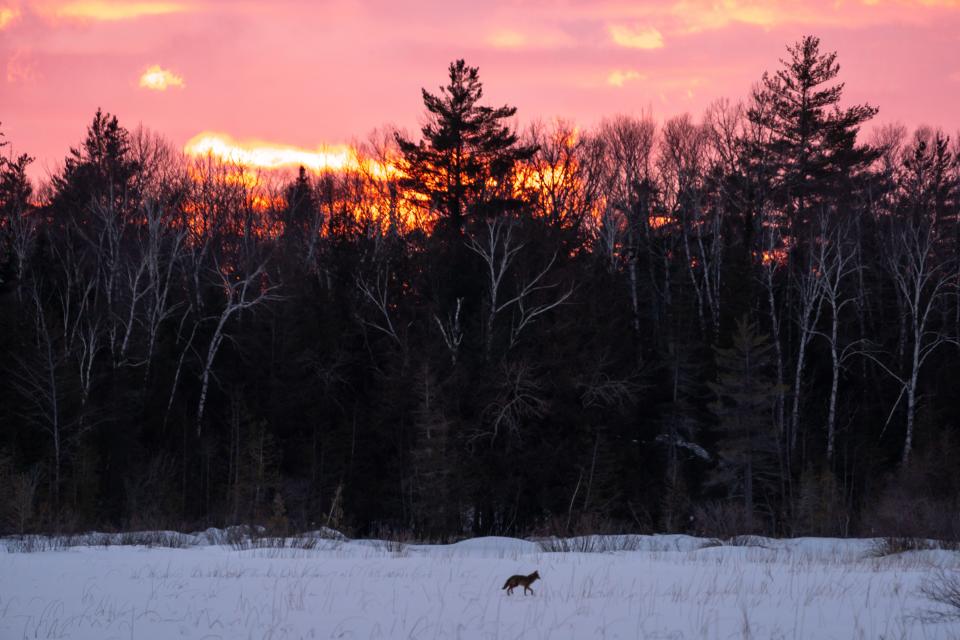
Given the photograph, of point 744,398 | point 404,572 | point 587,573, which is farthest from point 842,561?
point 744,398

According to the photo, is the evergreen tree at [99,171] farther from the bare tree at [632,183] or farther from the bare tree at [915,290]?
the bare tree at [915,290]

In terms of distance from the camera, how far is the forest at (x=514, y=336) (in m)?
44.0

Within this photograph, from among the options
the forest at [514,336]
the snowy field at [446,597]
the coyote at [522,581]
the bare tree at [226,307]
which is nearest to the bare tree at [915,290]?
the forest at [514,336]

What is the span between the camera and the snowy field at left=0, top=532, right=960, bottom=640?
9.19m

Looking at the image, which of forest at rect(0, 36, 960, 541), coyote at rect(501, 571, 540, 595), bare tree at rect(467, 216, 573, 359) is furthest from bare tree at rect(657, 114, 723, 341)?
coyote at rect(501, 571, 540, 595)

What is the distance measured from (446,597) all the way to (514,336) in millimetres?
35033

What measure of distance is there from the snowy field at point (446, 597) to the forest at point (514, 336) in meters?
24.8

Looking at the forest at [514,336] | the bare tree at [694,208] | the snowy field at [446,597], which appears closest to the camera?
the snowy field at [446,597]

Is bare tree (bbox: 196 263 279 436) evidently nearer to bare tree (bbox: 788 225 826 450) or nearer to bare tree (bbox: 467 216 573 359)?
bare tree (bbox: 467 216 573 359)

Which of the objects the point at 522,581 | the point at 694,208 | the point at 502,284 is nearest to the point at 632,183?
the point at 694,208

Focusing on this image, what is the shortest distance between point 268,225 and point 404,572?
6001cm

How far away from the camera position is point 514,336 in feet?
150

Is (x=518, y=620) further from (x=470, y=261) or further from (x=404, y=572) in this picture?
(x=470, y=261)

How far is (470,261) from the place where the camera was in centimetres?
4909
